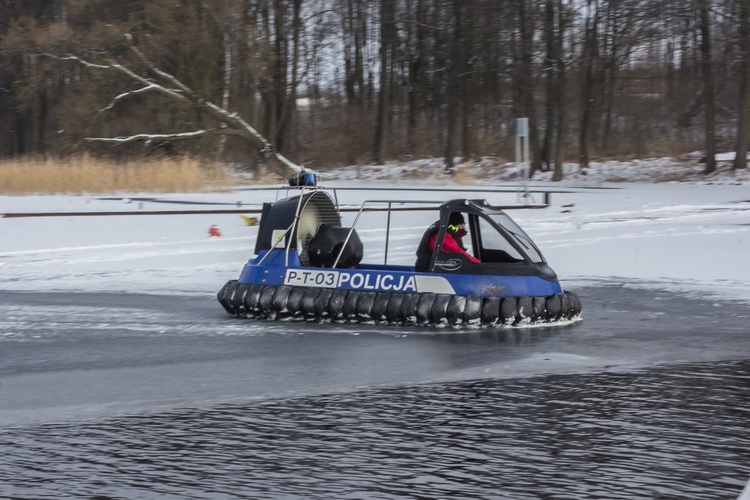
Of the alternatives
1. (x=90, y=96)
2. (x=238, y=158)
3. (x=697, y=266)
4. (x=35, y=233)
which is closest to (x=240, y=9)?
(x=90, y=96)

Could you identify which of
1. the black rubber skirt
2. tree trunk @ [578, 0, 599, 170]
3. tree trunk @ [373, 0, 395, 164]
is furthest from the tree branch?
the black rubber skirt

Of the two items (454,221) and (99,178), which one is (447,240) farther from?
(99,178)

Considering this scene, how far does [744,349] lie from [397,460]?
4264mm

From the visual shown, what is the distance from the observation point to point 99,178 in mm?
30781

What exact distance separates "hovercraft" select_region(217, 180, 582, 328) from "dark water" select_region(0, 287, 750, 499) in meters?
0.23

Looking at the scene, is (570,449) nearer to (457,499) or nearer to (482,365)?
(457,499)

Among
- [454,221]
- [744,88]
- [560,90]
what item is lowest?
[454,221]

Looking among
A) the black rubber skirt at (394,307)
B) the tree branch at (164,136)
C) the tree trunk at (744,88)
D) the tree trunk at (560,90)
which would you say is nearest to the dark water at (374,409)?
the black rubber skirt at (394,307)

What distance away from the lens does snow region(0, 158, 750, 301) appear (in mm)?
14086

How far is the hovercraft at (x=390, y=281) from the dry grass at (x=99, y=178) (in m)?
19.8

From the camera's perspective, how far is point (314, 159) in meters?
50.7

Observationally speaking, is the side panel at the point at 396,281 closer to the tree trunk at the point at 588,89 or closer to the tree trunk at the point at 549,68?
the tree trunk at the point at 549,68

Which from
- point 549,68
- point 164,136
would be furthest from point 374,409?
point 164,136

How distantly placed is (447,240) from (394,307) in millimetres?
788
